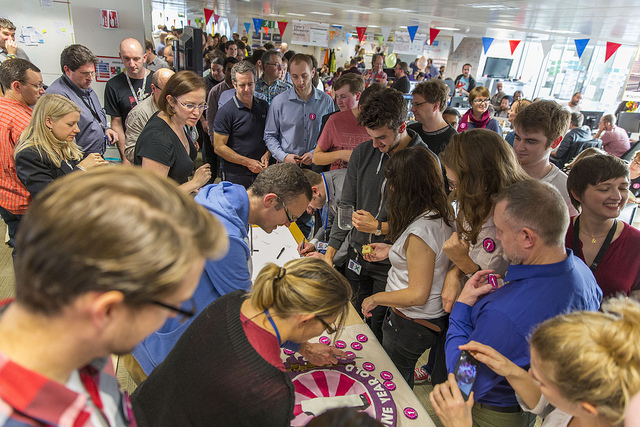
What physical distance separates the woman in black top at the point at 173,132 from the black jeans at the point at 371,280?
1.12m

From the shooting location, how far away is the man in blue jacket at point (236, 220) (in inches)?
59.5

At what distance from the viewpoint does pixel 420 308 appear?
1.75 m

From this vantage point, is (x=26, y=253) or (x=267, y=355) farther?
(x=267, y=355)

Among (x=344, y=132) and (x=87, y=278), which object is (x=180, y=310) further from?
(x=344, y=132)

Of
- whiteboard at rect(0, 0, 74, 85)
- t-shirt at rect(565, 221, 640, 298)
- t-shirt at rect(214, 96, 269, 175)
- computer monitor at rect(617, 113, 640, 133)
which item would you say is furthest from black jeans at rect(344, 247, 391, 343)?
computer monitor at rect(617, 113, 640, 133)

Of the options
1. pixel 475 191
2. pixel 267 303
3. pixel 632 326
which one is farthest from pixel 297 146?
pixel 632 326

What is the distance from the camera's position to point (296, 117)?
3.57 metres

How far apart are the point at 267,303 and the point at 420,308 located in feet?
2.86

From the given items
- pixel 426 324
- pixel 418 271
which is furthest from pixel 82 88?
pixel 426 324

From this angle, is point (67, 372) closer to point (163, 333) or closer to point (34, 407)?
point (34, 407)

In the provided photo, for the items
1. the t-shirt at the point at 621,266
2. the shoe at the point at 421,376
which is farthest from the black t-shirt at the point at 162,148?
the t-shirt at the point at 621,266

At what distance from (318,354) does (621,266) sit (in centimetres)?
141

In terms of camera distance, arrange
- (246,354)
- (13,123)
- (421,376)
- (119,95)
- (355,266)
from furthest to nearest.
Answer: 1. (119,95)
2. (13,123)
3. (421,376)
4. (355,266)
5. (246,354)

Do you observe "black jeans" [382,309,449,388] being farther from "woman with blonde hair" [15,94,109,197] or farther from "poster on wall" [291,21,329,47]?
"poster on wall" [291,21,329,47]
